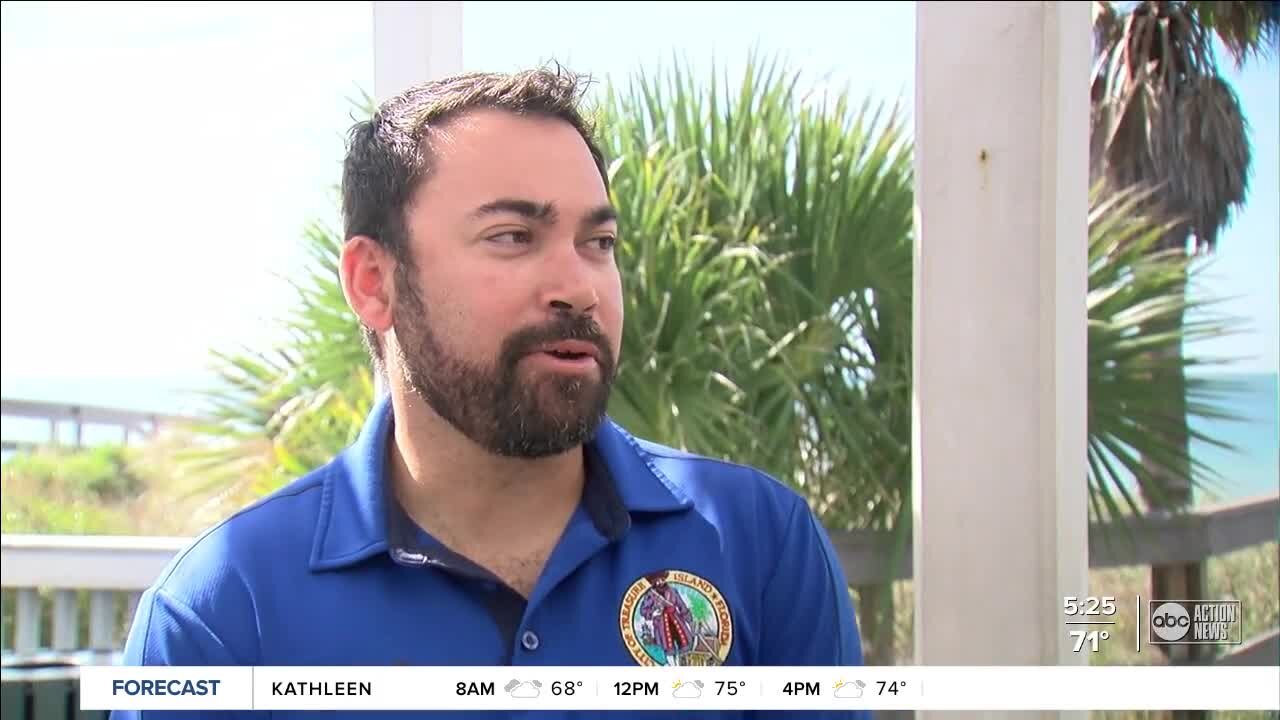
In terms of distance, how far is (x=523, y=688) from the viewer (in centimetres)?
132

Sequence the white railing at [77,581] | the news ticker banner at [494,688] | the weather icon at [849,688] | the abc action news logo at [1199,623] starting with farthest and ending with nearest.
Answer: the white railing at [77,581] → the abc action news logo at [1199,623] → the weather icon at [849,688] → the news ticker banner at [494,688]

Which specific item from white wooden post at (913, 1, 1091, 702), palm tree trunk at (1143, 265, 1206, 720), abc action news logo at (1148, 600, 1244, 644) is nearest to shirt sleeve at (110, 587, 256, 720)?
white wooden post at (913, 1, 1091, 702)

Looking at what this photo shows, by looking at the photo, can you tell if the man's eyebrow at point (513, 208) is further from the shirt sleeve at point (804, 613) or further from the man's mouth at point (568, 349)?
the shirt sleeve at point (804, 613)

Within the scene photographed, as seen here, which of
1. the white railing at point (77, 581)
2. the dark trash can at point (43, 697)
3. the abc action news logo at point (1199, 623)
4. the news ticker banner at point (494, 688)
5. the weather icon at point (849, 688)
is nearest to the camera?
the news ticker banner at point (494, 688)

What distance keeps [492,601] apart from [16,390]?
188 cm

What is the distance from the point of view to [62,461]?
2.88m

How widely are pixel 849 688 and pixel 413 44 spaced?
110 centimetres

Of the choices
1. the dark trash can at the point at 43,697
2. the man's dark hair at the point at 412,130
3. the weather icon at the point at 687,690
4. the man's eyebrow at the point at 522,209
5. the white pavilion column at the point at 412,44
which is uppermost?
the white pavilion column at the point at 412,44

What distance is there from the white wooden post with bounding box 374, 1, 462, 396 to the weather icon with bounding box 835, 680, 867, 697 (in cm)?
82

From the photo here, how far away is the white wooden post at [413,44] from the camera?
5.98 feet

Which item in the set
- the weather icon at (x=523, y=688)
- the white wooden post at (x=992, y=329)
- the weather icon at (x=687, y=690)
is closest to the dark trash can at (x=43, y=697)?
the weather icon at (x=523, y=688)

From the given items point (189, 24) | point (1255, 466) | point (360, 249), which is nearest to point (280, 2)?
point (189, 24)

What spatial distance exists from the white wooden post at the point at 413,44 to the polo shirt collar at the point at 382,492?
0.42 meters

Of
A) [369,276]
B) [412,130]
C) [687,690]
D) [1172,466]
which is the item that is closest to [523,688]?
[687,690]
